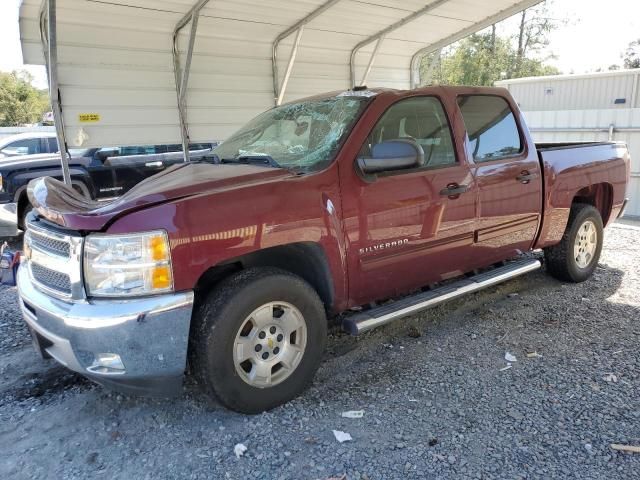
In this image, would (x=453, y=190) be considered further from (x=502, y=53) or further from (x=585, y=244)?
(x=502, y=53)

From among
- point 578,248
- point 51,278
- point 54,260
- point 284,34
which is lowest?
point 578,248

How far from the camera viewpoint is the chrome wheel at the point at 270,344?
2975mm

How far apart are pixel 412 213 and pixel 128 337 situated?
2.07 meters

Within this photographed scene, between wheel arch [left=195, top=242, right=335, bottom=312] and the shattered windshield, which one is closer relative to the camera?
wheel arch [left=195, top=242, right=335, bottom=312]

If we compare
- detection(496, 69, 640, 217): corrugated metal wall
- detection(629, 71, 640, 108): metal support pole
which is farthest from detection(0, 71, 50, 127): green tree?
detection(629, 71, 640, 108): metal support pole

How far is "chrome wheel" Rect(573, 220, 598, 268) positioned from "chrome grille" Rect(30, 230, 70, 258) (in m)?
4.78

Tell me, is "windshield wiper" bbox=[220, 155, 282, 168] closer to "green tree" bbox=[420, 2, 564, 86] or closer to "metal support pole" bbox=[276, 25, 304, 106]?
"metal support pole" bbox=[276, 25, 304, 106]

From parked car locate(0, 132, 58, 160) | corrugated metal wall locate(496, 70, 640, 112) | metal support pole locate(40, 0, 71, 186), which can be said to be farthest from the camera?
corrugated metal wall locate(496, 70, 640, 112)

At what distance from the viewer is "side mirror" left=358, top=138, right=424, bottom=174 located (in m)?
3.38

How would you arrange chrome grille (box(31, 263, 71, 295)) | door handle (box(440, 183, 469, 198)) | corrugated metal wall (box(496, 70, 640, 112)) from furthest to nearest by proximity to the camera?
corrugated metal wall (box(496, 70, 640, 112)), door handle (box(440, 183, 469, 198)), chrome grille (box(31, 263, 71, 295))

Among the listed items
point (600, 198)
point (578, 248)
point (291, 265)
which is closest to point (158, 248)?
point (291, 265)

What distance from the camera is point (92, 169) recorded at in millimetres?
9094

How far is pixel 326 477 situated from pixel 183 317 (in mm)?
1113

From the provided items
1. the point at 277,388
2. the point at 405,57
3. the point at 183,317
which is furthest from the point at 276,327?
the point at 405,57
